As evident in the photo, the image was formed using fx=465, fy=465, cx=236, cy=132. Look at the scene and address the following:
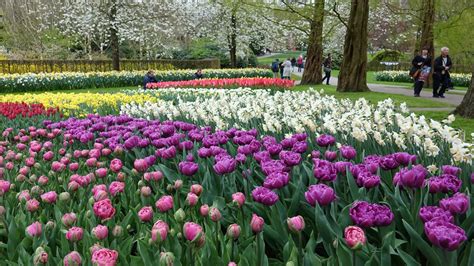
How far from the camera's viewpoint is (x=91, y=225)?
6.64 ft

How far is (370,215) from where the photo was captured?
1493 millimetres

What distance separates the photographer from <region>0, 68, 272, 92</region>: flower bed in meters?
19.1

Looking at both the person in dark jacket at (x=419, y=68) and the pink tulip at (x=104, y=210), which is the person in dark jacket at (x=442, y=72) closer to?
the person in dark jacket at (x=419, y=68)

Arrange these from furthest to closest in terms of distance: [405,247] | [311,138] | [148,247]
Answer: [311,138]
[405,247]
[148,247]

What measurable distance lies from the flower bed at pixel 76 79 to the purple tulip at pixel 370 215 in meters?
19.8

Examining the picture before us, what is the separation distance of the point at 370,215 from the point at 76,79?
20.6 meters

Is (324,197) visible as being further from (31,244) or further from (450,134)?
(450,134)

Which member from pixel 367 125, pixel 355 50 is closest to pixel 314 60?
pixel 355 50

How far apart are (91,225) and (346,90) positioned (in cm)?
1301

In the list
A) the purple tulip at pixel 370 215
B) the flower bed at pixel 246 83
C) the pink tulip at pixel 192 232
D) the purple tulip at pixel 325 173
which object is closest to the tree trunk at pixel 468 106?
the flower bed at pixel 246 83

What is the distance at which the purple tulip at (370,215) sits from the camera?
1.49 m

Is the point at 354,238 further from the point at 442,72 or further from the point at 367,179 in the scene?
the point at 442,72

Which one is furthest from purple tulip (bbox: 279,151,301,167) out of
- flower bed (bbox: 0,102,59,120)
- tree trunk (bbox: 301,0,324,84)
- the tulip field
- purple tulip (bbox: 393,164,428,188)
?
tree trunk (bbox: 301,0,324,84)

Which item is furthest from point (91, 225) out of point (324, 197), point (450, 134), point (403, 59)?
point (403, 59)
